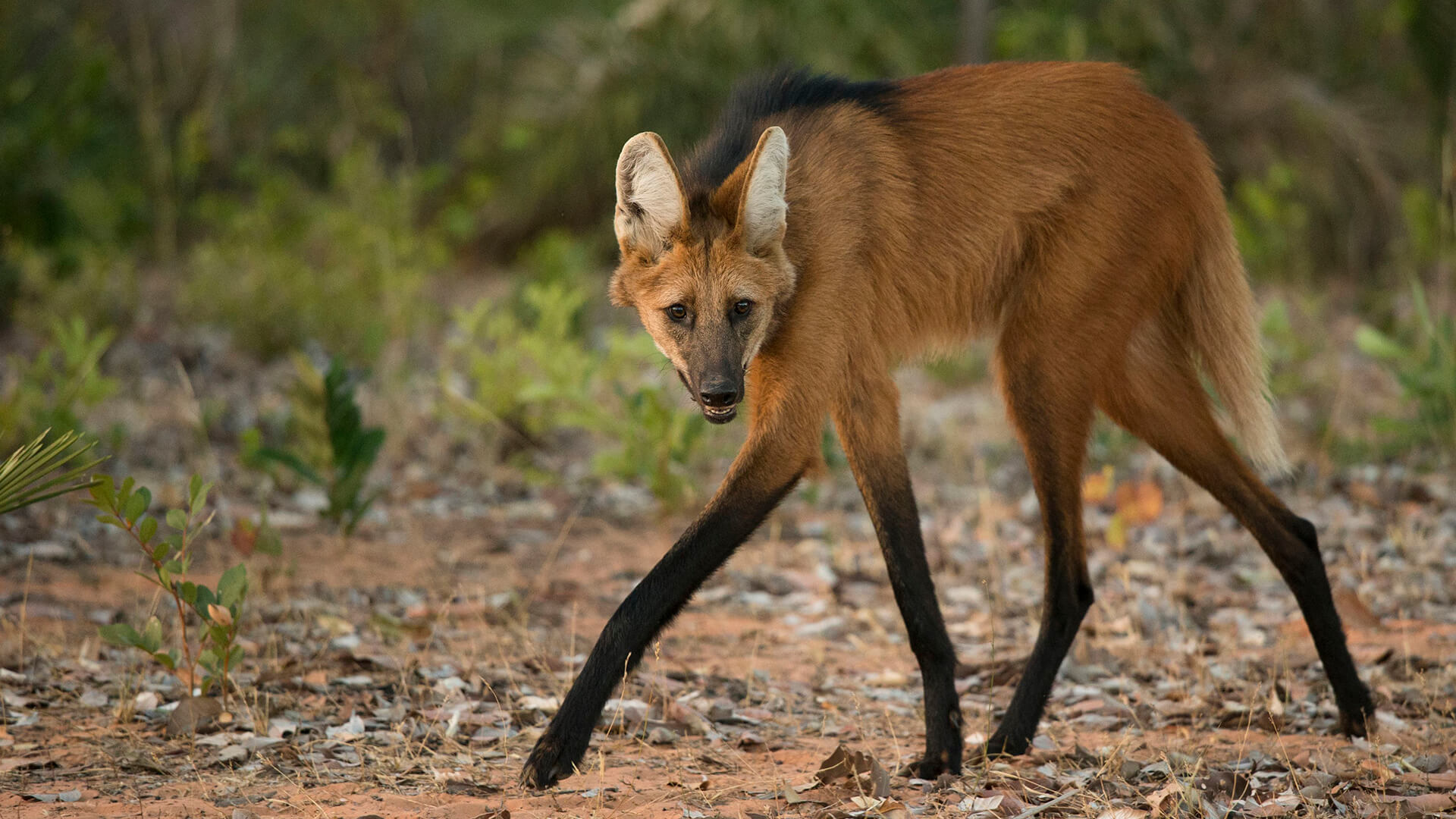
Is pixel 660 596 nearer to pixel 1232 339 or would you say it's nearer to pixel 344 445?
pixel 1232 339

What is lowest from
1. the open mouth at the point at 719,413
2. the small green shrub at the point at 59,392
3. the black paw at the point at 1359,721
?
the black paw at the point at 1359,721

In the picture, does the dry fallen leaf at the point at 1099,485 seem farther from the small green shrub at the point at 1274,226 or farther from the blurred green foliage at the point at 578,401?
the small green shrub at the point at 1274,226

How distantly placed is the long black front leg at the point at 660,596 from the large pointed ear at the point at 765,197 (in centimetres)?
47

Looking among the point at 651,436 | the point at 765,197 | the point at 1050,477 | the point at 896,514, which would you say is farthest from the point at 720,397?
the point at 651,436

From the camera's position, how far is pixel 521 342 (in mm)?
4977

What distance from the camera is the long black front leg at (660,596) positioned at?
258 cm

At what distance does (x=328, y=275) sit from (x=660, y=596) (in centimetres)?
476

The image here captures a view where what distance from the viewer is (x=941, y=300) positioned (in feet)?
10.3

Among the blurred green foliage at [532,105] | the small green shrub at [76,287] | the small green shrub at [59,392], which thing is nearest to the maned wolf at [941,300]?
the small green shrub at [59,392]

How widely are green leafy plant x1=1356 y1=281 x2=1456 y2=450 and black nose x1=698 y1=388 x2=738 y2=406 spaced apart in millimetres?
3016

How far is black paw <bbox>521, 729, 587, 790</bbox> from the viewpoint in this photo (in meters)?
2.57

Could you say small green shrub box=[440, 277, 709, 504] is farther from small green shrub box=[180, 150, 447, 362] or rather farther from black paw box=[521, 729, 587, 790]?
black paw box=[521, 729, 587, 790]

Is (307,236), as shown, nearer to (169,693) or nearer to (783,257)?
(169,693)

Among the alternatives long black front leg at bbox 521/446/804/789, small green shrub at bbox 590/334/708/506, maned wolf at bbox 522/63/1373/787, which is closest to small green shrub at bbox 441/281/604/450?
small green shrub at bbox 590/334/708/506
